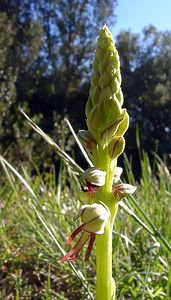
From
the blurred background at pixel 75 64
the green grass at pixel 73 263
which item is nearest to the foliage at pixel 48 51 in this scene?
the blurred background at pixel 75 64

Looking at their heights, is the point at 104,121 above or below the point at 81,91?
above

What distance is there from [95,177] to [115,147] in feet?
0.16

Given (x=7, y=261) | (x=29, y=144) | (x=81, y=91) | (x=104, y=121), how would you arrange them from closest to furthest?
(x=104, y=121) < (x=7, y=261) < (x=29, y=144) < (x=81, y=91)

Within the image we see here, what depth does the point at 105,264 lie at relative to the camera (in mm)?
433

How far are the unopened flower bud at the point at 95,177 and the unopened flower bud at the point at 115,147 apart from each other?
35mm

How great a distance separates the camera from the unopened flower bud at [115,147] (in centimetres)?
43

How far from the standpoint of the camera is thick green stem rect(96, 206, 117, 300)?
16.7 inches

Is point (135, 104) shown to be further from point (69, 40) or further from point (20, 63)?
point (20, 63)

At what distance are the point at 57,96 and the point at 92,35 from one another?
9.75 feet

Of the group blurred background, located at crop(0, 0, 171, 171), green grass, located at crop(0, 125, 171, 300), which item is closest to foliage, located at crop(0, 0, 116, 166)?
blurred background, located at crop(0, 0, 171, 171)

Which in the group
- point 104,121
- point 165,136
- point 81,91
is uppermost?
point 104,121

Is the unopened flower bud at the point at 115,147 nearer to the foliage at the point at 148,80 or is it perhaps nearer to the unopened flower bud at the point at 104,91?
the unopened flower bud at the point at 104,91

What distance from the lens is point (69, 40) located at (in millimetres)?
17016

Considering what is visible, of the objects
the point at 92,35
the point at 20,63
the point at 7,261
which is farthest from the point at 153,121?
the point at 7,261
